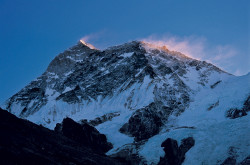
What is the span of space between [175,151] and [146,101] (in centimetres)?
3753

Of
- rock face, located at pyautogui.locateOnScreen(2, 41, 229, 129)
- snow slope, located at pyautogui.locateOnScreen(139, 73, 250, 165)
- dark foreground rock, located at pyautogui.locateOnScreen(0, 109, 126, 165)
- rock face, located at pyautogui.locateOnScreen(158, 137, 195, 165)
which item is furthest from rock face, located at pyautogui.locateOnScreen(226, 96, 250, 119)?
dark foreground rock, located at pyautogui.locateOnScreen(0, 109, 126, 165)

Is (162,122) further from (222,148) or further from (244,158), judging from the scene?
(244,158)

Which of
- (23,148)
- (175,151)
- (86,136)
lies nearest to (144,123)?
(86,136)

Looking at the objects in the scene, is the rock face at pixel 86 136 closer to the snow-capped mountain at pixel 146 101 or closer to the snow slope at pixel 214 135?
the snow-capped mountain at pixel 146 101

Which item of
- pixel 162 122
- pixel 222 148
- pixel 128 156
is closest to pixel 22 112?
pixel 162 122

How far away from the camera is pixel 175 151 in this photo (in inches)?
1916

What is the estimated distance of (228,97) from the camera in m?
77.4

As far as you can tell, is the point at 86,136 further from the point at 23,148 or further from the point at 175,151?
the point at 23,148

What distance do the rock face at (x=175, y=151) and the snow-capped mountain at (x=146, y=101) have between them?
3.67 feet

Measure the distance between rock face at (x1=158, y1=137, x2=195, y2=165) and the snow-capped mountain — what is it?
3.67ft

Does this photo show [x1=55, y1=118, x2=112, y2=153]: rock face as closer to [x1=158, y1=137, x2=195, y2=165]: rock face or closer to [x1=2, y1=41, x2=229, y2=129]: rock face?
[x1=2, y1=41, x2=229, y2=129]: rock face

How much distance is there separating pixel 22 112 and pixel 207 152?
86846 mm

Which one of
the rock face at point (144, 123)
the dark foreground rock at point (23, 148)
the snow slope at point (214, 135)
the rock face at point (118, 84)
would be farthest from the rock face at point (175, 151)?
the rock face at point (118, 84)

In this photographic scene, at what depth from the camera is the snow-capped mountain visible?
51.5 metres
